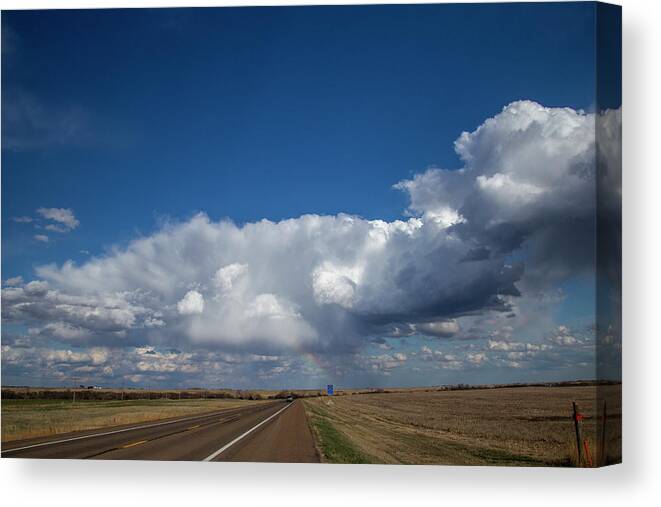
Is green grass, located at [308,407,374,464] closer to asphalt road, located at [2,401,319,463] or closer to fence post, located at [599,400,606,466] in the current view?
asphalt road, located at [2,401,319,463]

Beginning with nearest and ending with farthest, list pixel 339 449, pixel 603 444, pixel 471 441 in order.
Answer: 1. pixel 603 444
2. pixel 339 449
3. pixel 471 441

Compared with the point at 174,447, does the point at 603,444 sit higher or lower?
higher

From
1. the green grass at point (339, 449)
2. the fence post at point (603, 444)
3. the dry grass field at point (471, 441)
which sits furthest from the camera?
the green grass at point (339, 449)

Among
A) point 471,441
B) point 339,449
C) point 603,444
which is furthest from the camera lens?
point 471,441

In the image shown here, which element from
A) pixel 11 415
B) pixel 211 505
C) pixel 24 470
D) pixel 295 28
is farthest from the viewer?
pixel 11 415

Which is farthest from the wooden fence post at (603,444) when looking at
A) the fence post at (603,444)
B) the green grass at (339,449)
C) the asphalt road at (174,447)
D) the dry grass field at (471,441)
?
the asphalt road at (174,447)

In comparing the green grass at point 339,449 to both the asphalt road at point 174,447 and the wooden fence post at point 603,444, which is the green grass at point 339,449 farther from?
the wooden fence post at point 603,444

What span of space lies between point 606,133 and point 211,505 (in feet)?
49.4

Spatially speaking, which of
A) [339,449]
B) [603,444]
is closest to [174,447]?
[339,449]

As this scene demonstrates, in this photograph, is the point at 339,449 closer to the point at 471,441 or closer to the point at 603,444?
the point at 471,441

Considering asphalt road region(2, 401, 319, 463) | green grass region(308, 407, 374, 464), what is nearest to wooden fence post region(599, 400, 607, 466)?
green grass region(308, 407, 374, 464)

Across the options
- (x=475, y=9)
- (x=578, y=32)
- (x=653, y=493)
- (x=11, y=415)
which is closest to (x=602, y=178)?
(x=578, y=32)

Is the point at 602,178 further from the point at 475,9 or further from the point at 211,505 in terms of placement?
the point at 211,505

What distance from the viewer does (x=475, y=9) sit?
20500 millimetres
